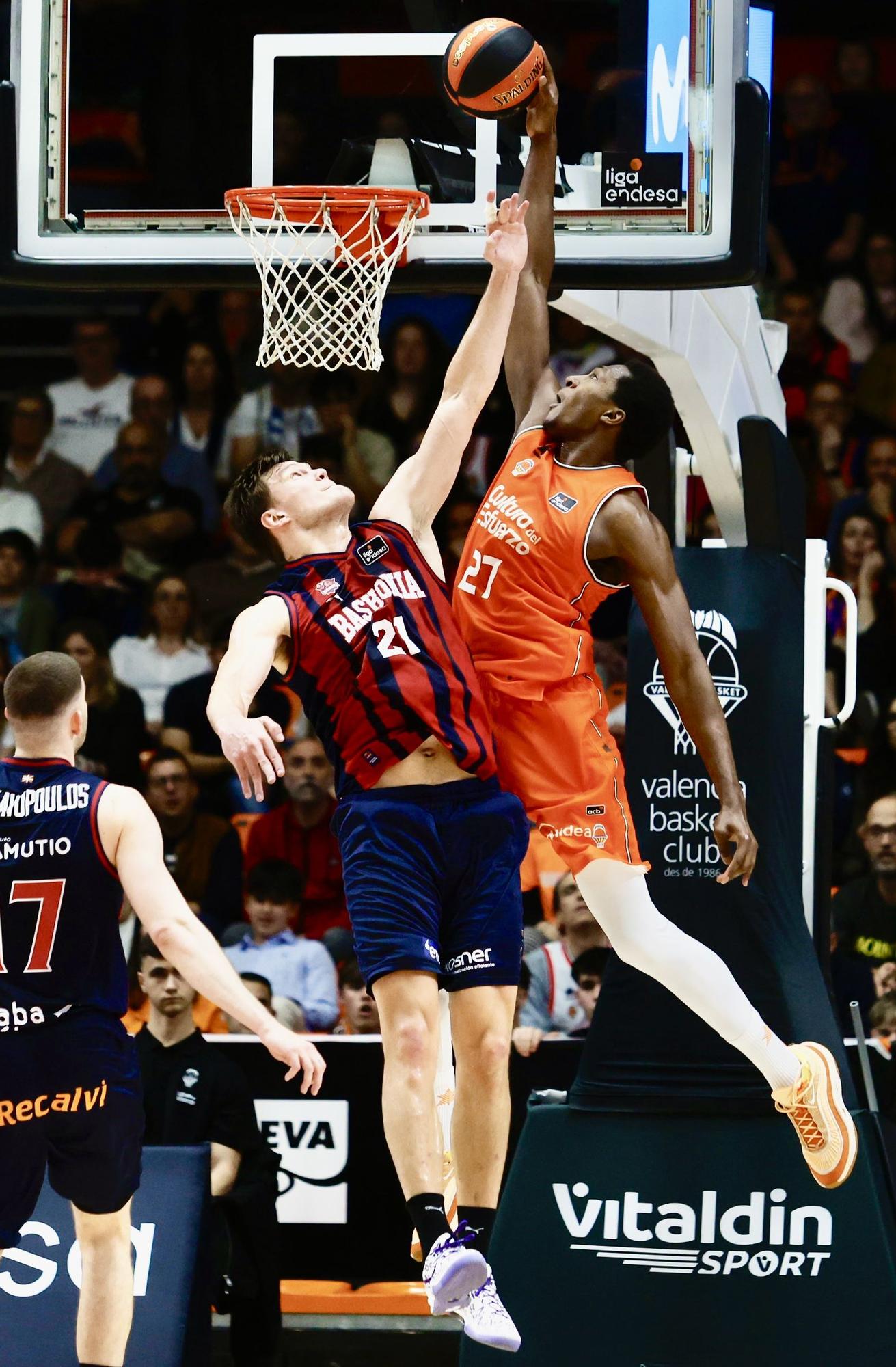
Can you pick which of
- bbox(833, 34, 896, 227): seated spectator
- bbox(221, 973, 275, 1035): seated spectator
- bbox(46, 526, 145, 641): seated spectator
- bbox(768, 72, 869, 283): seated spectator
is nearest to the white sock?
bbox(221, 973, 275, 1035): seated spectator

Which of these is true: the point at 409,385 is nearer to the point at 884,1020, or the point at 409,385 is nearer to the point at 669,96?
the point at 669,96

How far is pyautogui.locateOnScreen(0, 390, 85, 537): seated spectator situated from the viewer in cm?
1141

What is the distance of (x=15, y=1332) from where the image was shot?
22.2ft

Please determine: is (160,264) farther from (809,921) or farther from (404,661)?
(809,921)

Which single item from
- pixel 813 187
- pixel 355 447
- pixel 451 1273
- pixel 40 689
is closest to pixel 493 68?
pixel 40 689

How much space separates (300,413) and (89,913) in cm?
593

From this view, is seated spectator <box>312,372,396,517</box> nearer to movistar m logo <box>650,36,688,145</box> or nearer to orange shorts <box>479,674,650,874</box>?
movistar m logo <box>650,36,688,145</box>

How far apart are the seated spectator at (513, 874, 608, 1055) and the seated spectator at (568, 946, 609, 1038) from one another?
0.04 meters

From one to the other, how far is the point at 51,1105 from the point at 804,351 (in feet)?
23.8

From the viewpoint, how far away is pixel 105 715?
10.4m

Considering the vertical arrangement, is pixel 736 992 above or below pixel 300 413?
below

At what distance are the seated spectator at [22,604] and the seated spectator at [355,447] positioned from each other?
5.50 ft

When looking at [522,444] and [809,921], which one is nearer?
[522,444]

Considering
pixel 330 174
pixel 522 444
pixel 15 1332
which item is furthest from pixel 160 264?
pixel 15 1332
